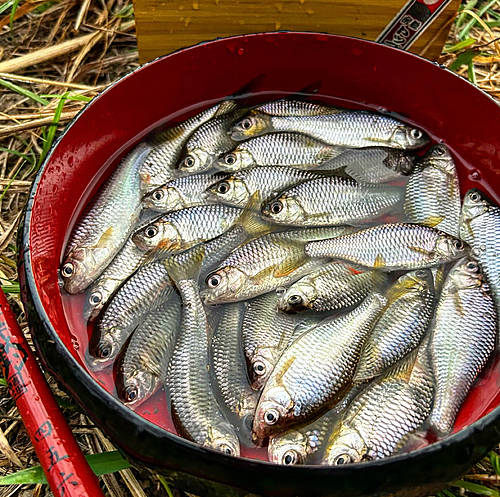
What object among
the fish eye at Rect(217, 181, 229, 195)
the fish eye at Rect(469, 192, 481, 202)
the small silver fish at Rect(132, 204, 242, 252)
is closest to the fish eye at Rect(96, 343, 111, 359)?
the small silver fish at Rect(132, 204, 242, 252)

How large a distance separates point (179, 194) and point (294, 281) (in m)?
0.58

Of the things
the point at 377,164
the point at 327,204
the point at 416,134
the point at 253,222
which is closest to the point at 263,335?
the point at 253,222

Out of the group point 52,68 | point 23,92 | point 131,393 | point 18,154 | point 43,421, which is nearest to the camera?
point 43,421

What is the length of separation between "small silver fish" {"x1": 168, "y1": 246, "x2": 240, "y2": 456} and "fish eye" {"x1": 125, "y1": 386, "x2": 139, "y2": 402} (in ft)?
0.35

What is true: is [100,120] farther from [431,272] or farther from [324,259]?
[431,272]

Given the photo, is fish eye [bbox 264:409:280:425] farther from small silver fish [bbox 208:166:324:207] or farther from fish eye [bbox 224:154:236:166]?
fish eye [bbox 224:154:236:166]

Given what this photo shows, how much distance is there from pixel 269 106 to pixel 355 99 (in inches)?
16.6

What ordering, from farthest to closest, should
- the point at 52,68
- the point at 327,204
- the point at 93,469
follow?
the point at 52,68
the point at 327,204
the point at 93,469

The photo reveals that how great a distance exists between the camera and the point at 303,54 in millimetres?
2391

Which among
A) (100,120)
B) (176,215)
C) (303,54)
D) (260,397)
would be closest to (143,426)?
(260,397)

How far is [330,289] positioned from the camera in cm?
189

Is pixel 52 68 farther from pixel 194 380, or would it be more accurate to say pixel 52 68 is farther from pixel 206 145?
pixel 194 380

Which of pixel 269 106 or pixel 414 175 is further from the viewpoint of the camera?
pixel 269 106

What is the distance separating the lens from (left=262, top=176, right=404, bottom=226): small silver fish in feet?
6.75
